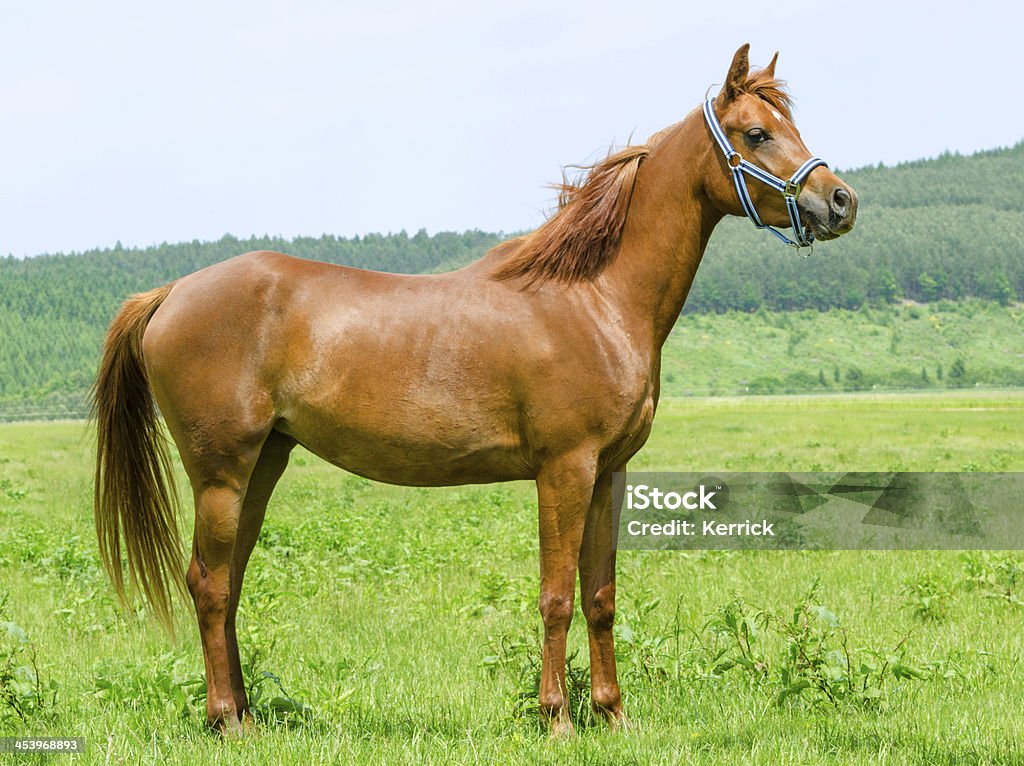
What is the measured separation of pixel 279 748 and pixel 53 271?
19399 centimetres

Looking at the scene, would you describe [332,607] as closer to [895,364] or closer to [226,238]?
[895,364]

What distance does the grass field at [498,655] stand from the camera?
4.57 meters

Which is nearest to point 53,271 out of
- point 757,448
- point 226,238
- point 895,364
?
point 226,238

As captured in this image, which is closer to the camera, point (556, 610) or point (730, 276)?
point (556, 610)

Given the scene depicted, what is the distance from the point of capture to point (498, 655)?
612 centimetres

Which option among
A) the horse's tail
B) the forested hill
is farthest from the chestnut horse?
the forested hill

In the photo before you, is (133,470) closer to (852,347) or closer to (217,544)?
(217,544)

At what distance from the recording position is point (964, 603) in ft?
26.4

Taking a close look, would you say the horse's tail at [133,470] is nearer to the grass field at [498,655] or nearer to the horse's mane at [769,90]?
the grass field at [498,655]

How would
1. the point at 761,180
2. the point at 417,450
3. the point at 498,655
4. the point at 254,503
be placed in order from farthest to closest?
the point at 498,655 < the point at 254,503 < the point at 417,450 < the point at 761,180

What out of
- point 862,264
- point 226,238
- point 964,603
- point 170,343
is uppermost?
point 226,238

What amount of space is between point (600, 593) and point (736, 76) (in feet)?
8.86

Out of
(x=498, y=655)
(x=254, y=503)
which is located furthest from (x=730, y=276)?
(x=254, y=503)

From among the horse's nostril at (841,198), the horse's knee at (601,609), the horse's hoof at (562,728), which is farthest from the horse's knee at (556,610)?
the horse's nostril at (841,198)
